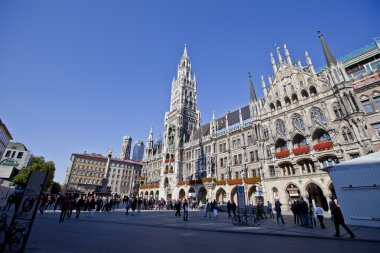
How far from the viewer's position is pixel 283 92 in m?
32.3

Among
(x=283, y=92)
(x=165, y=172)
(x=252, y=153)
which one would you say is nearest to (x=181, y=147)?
(x=165, y=172)

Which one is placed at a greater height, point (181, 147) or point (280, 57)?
point (280, 57)

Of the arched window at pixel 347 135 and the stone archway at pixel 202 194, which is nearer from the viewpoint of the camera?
the arched window at pixel 347 135

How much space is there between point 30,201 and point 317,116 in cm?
3234

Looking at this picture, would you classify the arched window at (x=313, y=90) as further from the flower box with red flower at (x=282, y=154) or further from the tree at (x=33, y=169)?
the tree at (x=33, y=169)

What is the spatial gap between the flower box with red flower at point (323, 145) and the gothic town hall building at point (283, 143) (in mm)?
107

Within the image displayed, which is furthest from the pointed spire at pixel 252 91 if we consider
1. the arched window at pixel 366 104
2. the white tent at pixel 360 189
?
the white tent at pixel 360 189

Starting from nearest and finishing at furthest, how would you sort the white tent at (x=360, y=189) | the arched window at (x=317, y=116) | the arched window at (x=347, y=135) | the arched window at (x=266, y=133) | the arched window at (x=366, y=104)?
the white tent at (x=360, y=189)
the arched window at (x=366, y=104)
the arched window at (x=347, y=135)
the arched window at (x=317, y=116)
the arched window at (x=266, y=133)

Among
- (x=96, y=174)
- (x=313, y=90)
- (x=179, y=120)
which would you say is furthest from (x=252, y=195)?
(x=96, y=174)

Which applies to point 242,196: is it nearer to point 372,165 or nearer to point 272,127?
point 372,165

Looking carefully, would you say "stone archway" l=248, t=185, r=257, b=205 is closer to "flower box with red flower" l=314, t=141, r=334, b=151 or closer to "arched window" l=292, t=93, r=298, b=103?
"flower box with red flower" l=314, t=141, r=334, b=151

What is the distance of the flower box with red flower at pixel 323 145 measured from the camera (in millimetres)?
24625

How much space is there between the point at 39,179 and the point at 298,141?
32.2 metres

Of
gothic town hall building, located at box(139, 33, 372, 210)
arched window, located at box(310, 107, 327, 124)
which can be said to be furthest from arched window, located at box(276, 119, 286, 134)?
arched window, located at box(310, 107, 327, 124)
